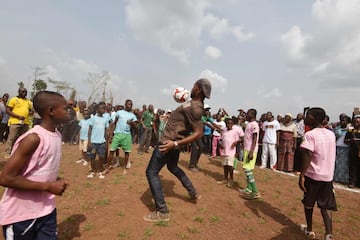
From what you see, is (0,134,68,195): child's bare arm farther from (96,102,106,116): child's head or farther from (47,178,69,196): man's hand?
(96,102,106,116): child's head

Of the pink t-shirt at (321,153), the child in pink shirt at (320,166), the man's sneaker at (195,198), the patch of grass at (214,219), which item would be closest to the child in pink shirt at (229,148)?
the man's sneaker at (195,198)

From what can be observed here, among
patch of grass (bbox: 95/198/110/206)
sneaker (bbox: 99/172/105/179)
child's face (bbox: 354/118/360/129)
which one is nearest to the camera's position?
patch of grass (bbox: 95/198/110/206)

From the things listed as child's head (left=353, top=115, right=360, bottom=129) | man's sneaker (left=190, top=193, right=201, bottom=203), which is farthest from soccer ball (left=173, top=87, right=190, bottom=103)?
child's head (left=353, top=115, right=360, bottom=129)

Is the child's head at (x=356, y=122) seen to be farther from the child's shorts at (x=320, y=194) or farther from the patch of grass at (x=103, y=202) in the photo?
the patch of grass at (x=103, y=202)

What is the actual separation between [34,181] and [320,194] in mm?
3730

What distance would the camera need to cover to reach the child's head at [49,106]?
2279mm

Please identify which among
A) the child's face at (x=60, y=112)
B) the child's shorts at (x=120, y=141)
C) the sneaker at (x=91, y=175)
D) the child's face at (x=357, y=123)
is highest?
the child's face at (x=357, y=123)

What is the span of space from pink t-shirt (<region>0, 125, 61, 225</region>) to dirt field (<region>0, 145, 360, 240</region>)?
1.82 m

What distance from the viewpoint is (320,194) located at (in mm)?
3895

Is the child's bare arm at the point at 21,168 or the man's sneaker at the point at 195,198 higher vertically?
the child's bare arm at the point at 21,168

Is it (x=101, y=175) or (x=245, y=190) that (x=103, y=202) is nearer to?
(x=101, y=175)

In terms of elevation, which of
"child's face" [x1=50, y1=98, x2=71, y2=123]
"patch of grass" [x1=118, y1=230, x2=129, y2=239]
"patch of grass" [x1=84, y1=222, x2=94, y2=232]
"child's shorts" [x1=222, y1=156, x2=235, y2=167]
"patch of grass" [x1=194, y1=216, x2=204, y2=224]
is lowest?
"patch of grass" [x1=84, y1=222, x2=94, y2=232]

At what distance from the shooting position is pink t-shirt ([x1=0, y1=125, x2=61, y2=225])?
2074mm

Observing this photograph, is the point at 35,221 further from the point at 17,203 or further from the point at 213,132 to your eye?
the point at 213,132
